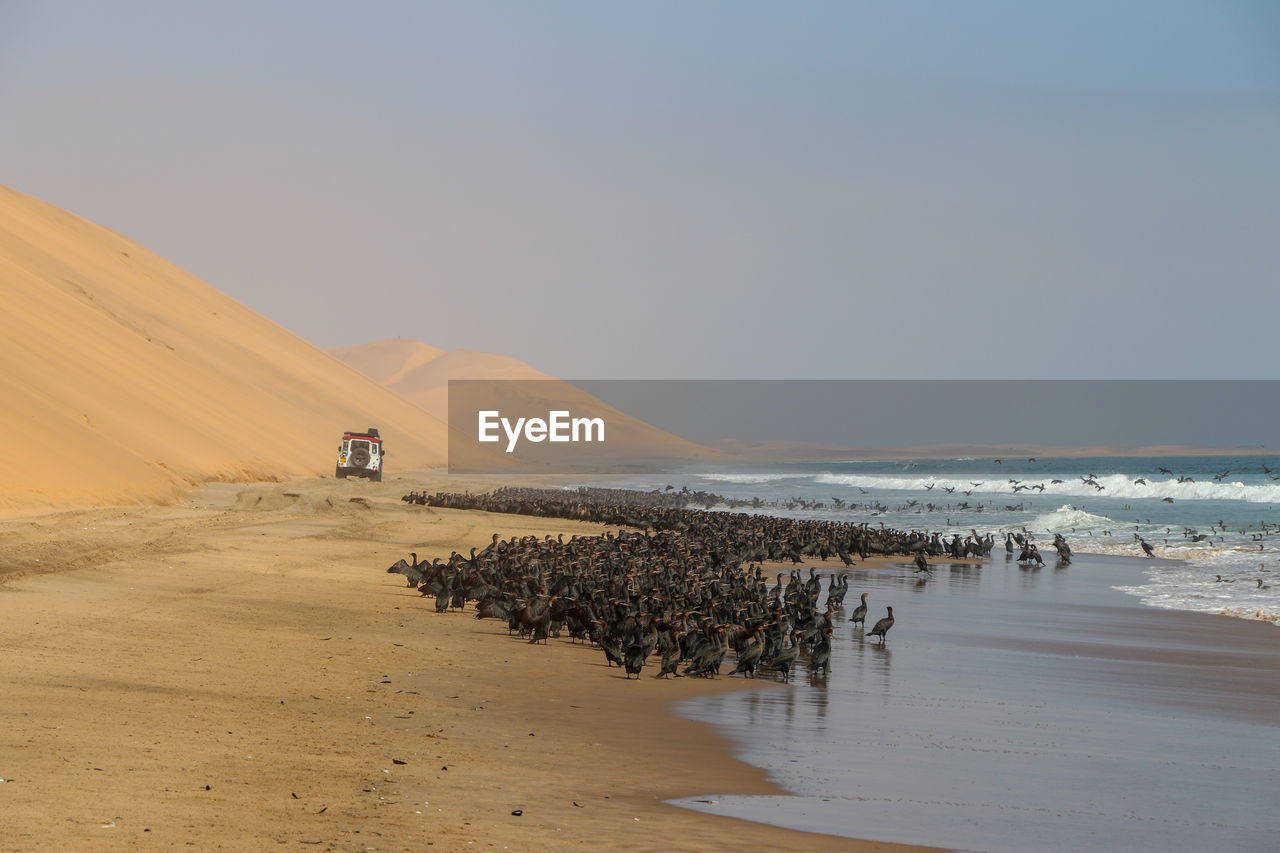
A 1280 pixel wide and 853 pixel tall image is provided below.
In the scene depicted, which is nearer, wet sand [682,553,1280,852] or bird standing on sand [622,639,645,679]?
wet sand [682,553,1280,852]

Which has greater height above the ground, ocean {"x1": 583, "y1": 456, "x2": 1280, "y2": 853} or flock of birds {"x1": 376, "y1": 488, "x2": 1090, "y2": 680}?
flock of birds {"x1": 376, "y1": 488, "x2": 1090, "y2": 680}

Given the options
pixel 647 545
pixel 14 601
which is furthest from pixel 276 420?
pixel 14 601

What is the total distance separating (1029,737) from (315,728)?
6.34 meters

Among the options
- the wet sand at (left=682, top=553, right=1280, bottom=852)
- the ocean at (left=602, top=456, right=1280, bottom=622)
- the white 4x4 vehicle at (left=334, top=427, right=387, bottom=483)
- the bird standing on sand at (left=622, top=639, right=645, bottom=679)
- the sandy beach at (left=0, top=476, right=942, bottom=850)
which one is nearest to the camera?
the sandy beach at (left=0, top=476, right=942, bottom=850)

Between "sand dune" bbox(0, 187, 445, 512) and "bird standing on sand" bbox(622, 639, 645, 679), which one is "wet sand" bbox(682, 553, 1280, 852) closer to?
"bird standing on sand" bbox(622, 639, 645, 679)

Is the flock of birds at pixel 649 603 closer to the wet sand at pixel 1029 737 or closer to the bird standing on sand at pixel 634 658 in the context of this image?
the bird standing on sand at pixel 634 658

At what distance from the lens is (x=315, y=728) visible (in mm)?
9883

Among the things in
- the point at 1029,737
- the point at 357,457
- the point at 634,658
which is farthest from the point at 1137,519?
the point at 1029,737

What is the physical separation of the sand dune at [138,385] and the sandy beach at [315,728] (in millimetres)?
13317

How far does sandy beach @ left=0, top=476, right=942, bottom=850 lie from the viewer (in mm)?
7266

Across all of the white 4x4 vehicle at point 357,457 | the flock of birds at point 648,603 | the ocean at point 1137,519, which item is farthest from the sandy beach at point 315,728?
the white 4x4 vehicle at point 357,457

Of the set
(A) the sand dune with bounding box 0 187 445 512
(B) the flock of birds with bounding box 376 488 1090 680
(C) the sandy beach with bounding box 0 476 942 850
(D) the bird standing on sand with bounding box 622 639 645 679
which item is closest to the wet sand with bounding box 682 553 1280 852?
(C) the sandy beach with bounding box 0 476 942 850

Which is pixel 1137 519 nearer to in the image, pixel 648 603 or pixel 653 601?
pixel 653 601

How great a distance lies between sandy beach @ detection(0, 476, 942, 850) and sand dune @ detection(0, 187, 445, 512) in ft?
43.7
